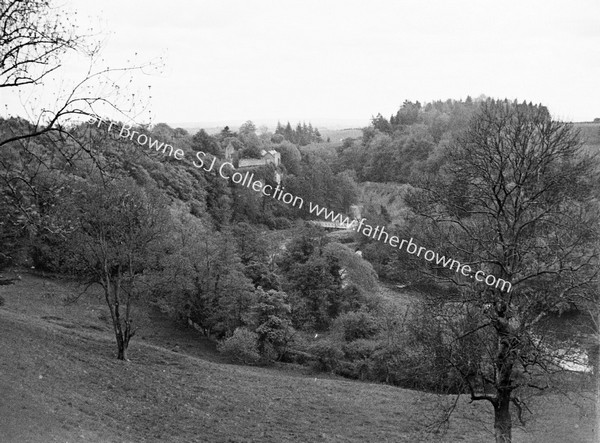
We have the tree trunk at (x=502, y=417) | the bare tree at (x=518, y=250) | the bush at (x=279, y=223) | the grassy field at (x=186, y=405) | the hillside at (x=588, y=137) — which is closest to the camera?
the bare tree at (x=518, y=250)

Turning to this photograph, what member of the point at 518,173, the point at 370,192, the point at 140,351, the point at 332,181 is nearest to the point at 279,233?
the point at 332,181

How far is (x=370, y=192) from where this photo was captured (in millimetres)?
80312

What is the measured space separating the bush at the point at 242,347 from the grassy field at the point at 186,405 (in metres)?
3.65

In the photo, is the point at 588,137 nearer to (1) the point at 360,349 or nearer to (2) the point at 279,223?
(1) the point at 360,349

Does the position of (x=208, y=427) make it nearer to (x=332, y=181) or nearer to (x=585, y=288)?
(x=585, y=288)

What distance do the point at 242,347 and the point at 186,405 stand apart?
401 inches

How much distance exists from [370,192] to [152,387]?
68.6m

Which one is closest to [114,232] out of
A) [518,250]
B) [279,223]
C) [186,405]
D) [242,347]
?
[186,405]

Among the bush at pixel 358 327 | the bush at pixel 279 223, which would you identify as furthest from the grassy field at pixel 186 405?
the bush at pixel 279 223

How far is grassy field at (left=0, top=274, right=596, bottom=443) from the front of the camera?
31.5 feet

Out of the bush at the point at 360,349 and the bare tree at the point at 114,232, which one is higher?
the bare tree at the point at 114,232

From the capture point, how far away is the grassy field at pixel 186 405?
31.5ft

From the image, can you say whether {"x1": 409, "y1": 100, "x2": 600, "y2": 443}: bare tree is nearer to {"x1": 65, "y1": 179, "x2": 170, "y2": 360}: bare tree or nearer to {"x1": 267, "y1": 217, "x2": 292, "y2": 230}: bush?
{"x1": 65, "y1": 179, "x2": 170, "y2": 360}: bare tree

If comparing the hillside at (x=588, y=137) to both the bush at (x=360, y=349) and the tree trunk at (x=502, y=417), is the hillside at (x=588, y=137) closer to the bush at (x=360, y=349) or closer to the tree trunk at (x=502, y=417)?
the tree trunk at (x=502, y=417)
